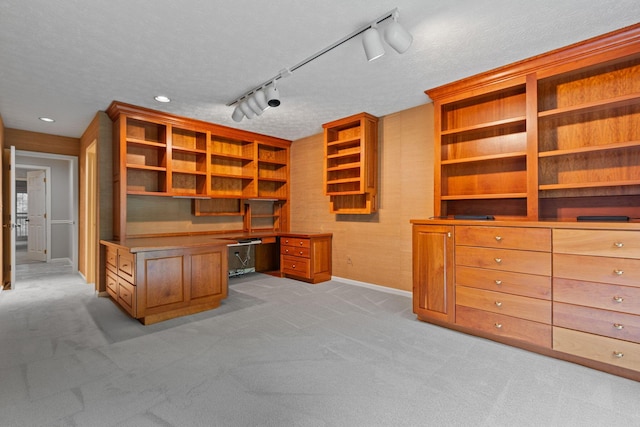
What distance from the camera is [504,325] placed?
257 centimetres

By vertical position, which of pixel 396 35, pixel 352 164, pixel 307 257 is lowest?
pixel 307 257

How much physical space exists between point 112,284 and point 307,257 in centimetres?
251

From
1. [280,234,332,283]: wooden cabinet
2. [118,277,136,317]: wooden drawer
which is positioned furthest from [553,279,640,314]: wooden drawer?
[118,277,136,317]: wooden drawer

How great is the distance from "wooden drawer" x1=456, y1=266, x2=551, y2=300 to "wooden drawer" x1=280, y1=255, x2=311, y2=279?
2.43m

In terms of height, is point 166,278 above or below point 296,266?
above

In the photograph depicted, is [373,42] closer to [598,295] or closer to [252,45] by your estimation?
[252,45]

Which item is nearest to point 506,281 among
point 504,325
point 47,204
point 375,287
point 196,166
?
point 504,325

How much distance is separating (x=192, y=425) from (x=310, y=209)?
4.07 metres

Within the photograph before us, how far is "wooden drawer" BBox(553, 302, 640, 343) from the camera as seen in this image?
2.06 metres

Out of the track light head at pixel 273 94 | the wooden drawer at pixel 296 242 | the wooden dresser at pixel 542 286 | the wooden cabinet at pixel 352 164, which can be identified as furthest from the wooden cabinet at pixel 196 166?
the wooden dresser at pixel 542 286

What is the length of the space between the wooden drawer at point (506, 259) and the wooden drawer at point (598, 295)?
14cm

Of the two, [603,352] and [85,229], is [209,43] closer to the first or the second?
[603,352]

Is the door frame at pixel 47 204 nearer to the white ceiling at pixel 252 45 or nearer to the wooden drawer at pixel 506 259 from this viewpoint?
the white ceiling at pixel 252 45

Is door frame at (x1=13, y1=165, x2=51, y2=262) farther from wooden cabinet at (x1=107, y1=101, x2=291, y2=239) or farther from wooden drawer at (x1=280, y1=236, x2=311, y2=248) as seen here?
wooden drawer at (x1=280, y1=236, x2=311, y2=248)
